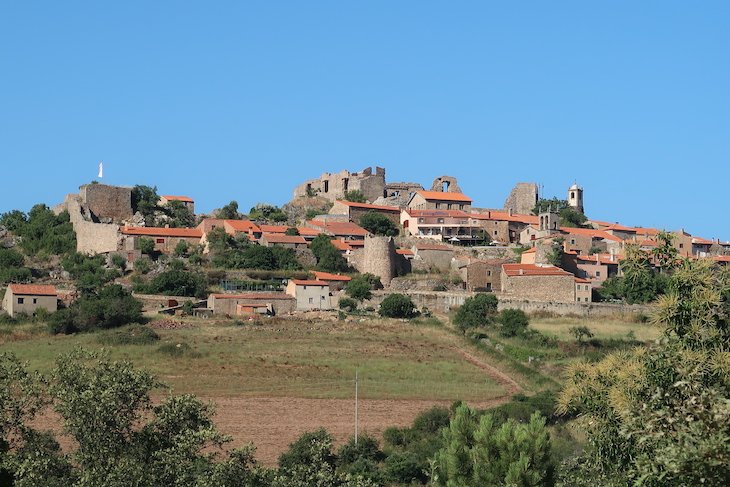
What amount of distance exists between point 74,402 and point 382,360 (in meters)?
27.2

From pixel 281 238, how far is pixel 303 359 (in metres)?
20.3

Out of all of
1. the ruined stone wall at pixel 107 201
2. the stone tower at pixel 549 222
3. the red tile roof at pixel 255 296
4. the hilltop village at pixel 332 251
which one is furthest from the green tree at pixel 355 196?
the red tile roof at pixel 255 296

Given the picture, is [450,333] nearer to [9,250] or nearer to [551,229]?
[551,229]

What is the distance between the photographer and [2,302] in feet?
189

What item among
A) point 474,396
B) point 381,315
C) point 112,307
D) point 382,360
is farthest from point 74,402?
point 381,315

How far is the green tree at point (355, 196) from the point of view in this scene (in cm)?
8619

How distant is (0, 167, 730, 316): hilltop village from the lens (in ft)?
198

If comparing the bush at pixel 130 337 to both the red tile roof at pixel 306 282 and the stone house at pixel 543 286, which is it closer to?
the red tile roof at pixel 306 282

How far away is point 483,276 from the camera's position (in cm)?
6512

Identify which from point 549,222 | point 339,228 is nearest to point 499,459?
point 339,228

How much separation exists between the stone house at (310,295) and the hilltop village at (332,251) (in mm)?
58

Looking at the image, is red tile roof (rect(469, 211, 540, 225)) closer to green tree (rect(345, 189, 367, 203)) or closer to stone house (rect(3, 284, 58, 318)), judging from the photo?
green tree (rect(345, 189, 367, 203))

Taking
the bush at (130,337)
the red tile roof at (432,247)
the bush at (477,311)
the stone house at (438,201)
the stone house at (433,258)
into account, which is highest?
the stone house at (438,201)

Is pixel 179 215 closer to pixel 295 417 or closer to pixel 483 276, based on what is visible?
pixel 483 276
